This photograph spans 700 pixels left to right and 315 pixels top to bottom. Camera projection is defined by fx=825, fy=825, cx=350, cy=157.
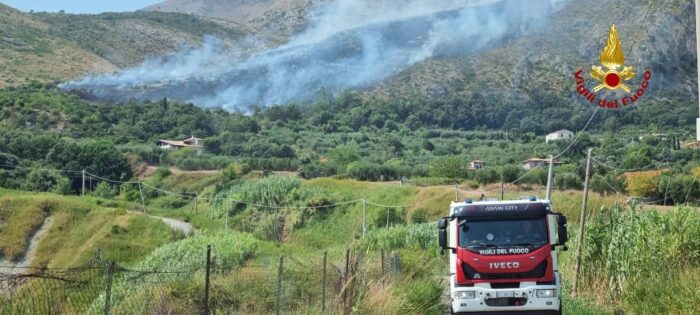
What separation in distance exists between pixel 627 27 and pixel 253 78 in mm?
117941

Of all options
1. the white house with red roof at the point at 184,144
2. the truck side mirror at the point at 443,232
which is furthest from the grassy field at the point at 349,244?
the white house with red roof at the point at 184,144

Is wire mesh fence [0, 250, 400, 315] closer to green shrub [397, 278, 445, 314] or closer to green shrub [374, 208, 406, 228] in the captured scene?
green shrub [397, 278, 445, 314]

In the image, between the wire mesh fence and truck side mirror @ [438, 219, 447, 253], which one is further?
truck side mirror @ [438, 219, 447, 253]

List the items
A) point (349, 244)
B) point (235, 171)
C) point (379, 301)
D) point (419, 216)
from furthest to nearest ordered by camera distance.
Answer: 1. point (235, 171)
2. point (419, 216)
3. point (349, 244)
4. point (379, 301)

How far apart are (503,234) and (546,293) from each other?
1328 millimetres

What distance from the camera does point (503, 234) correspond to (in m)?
15.5

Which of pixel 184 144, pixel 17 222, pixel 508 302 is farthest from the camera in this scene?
pixel 184 144

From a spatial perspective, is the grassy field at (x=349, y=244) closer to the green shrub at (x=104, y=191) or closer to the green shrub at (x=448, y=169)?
the green shrub at (x=104, y=191)

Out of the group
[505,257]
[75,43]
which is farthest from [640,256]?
[75,43]

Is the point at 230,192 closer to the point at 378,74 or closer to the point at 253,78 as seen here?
the point at 378,74

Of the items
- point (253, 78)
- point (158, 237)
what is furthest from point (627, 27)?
point (253, 78)

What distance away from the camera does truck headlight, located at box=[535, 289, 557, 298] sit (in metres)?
14.9

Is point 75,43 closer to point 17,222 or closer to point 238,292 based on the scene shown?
point 17,222

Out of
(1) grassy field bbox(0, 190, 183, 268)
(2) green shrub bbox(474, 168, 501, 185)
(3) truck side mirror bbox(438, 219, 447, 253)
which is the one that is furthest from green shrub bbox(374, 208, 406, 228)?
(3) truck side mirror bbox(438, 219, 447, 253)
